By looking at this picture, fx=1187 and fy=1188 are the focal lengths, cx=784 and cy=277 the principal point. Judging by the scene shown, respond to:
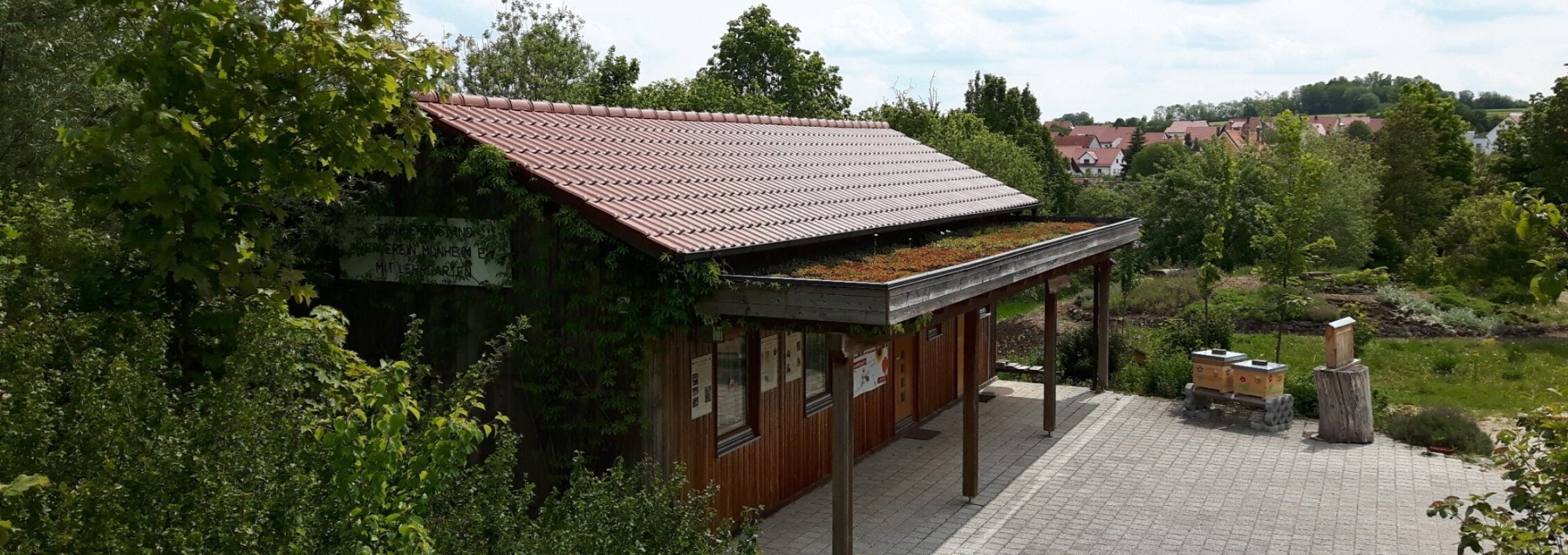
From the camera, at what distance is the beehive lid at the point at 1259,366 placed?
15.7 metres

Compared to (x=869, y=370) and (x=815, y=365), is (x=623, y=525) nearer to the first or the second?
(x=869, y=370)

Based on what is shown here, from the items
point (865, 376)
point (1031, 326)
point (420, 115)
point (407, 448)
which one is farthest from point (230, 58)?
point (1031, 326)

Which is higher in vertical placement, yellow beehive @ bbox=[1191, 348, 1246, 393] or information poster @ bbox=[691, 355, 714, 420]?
information poster @ bbox=[691, 355, 714, 420]

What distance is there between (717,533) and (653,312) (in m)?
3.98

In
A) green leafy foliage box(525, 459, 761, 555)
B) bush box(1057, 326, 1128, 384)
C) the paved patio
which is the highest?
green leafy foliage box(525, 459, 761, 555)

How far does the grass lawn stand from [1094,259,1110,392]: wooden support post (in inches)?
151

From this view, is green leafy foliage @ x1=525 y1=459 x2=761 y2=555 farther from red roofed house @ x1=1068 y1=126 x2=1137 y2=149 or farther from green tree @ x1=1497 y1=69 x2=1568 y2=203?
red roofed house @ x1=1068 y1=126 x2=1137 y2=149

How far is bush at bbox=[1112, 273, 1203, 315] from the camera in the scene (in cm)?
2719

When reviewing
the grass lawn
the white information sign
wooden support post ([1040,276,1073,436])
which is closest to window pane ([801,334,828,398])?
wooden support post ([1040,276,1073,436])

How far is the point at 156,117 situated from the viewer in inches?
229

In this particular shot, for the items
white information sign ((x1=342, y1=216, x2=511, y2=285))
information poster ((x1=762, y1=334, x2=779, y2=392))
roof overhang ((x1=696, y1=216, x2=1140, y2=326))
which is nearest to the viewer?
roof overhang ((x1=696, y1=216, x2=1140, y2=326))

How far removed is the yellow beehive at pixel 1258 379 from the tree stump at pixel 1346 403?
0.74m

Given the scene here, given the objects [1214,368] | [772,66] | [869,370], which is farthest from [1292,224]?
[772,66]

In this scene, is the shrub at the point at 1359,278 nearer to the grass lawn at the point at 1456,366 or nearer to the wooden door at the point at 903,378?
the grass lawn at the point at 1456,366
